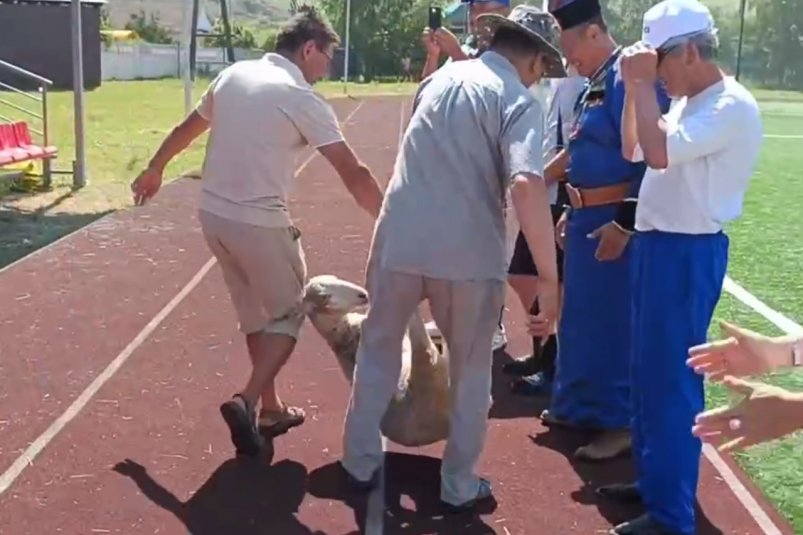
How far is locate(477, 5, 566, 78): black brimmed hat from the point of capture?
15.8 ft

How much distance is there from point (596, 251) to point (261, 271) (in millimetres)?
1587

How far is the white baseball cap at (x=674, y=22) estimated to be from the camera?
426cm

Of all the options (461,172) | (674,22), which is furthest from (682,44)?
(461,172)

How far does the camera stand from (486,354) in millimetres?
4957

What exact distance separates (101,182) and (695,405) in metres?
12.5

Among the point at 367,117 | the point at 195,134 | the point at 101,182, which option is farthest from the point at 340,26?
the point at 195,134

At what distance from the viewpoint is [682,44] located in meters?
4.30

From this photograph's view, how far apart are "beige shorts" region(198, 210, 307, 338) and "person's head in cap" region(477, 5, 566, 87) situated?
1.42 meters

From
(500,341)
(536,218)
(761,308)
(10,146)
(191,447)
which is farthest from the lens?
(10,146)

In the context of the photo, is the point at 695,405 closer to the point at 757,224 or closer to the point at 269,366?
the point at 269,366

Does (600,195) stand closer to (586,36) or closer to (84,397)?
(586,36)

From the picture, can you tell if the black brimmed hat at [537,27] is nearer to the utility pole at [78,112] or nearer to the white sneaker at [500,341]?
the white sneaker at [500,341]

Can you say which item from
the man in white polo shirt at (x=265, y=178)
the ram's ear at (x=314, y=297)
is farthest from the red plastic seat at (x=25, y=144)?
the ram's ear at (x=314, y=297)

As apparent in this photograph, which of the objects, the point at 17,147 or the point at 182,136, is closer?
the point at 182,136
